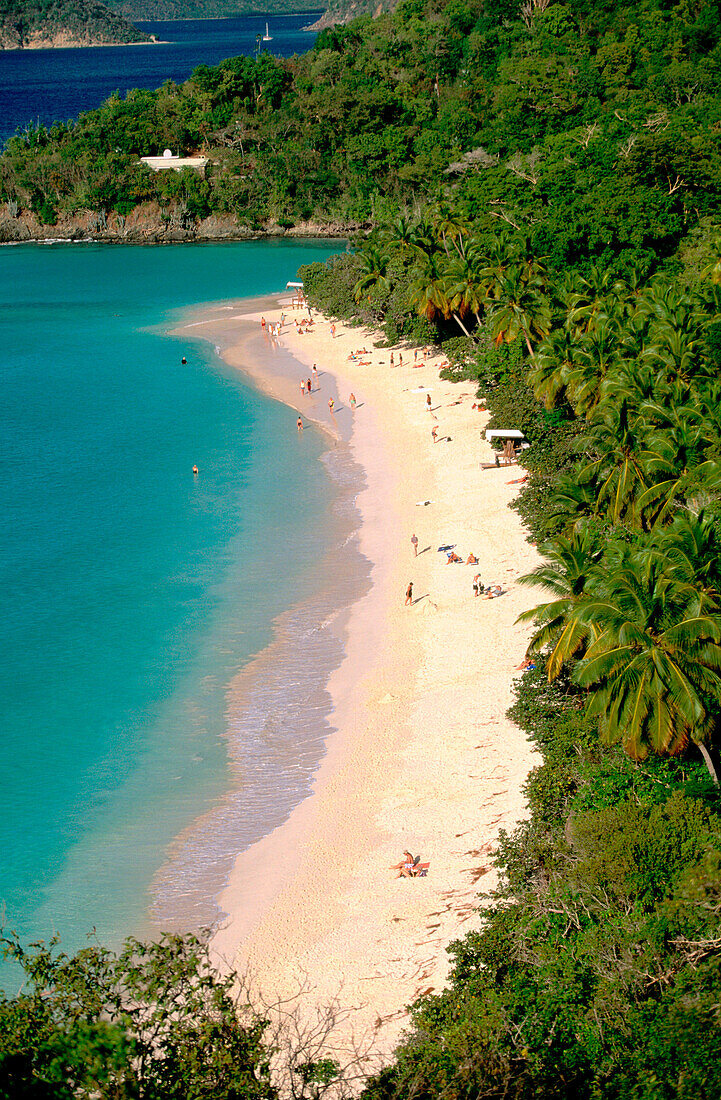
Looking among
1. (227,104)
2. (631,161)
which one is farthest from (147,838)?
(227,104)

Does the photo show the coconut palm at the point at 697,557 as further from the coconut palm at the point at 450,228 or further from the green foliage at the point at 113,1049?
the coconut palm at the point at 450,228

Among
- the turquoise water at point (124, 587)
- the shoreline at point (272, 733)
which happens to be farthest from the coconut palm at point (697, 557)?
the turquoise water at point (124, 587)

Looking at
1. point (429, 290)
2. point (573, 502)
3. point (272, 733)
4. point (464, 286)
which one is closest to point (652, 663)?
point (573, 502)

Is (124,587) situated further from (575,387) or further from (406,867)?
(406,867)

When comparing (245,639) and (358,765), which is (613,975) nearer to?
(358,765)

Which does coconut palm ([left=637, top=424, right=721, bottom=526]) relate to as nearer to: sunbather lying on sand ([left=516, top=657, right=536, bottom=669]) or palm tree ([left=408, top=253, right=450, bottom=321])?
sunbather lying on sand ([left=516, top=657, right=536, bottom=669])

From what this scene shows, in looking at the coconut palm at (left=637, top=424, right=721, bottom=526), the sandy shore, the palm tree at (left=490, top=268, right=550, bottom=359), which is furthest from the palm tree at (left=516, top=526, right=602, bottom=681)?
the palm tree at (left=490, top=268, right=550, bottom=359)

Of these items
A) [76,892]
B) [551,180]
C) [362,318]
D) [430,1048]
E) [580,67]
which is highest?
[580,67]
